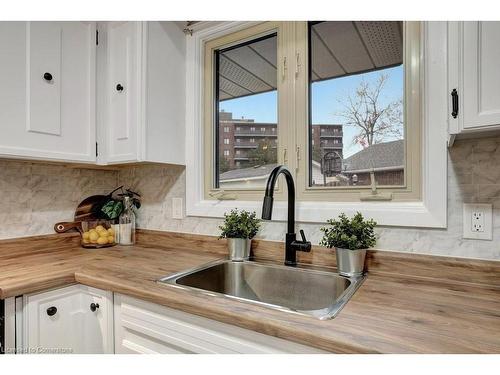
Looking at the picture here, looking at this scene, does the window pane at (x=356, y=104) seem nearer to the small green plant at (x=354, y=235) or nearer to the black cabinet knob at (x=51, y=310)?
the small green plant at (x=354, y=235)

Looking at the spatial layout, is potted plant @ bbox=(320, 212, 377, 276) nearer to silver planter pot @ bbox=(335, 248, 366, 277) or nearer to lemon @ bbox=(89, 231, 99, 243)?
silver planter pot @ bbox=(335, 248, 366, 277)

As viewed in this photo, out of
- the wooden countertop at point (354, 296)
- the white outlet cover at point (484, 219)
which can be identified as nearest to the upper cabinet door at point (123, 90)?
the wooden countertop at point (354, 296)

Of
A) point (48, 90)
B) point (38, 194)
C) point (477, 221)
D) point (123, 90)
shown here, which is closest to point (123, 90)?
point (123, 90)

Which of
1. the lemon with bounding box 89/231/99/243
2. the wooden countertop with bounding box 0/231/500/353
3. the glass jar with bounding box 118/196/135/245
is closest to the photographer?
the wooden countertop with bounding box 0/231/500/353

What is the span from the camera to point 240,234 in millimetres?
1377

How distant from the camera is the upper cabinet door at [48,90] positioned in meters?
1.25

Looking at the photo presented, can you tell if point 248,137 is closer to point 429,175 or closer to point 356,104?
point 356,104

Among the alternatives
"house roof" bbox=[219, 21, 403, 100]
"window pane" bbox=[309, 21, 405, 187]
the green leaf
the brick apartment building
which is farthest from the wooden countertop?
"house roof" bbox=[219, 21, 403, 100]

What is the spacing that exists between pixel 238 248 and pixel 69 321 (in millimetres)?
720

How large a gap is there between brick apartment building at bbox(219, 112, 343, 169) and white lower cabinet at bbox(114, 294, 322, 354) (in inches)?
35.2

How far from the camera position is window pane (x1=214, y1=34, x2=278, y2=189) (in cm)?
156

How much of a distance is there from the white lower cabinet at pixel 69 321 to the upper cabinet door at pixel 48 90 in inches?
25.2
